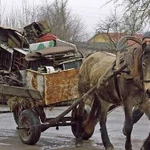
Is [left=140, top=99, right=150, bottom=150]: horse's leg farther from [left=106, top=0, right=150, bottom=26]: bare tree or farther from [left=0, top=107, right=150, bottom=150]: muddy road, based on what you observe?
[left=106, top=0, right=150, bottom=26]: bare tree

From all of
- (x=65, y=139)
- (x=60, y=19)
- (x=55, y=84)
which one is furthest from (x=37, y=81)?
(x=60, y=19)

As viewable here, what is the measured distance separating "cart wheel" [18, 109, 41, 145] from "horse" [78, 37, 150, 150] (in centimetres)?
89

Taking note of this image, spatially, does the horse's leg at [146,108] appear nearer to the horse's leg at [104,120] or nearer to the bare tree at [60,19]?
the horse's leg at [104,120]

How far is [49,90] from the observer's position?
8828 millimetres

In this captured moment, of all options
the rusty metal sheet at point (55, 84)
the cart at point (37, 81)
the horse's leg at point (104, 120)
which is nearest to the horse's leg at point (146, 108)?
the horse's leg at point (104, 120)

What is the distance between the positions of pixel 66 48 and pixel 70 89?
2.96ft

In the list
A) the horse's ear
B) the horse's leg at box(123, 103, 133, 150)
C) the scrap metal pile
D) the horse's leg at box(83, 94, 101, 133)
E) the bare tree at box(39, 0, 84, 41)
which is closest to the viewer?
the horse's ear

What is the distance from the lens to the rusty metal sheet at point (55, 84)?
8797 millimetres

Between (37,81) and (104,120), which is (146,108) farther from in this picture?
(37,81)

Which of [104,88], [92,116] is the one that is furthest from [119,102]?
[92,116]

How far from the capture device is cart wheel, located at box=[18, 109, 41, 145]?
8828mm

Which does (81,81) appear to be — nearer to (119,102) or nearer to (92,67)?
(92,67)

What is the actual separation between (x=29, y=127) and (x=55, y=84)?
993 millimetres

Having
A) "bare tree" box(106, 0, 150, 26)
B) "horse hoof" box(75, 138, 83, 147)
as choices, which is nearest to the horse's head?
"horse hoof" box(75, 138, 83, 147)
